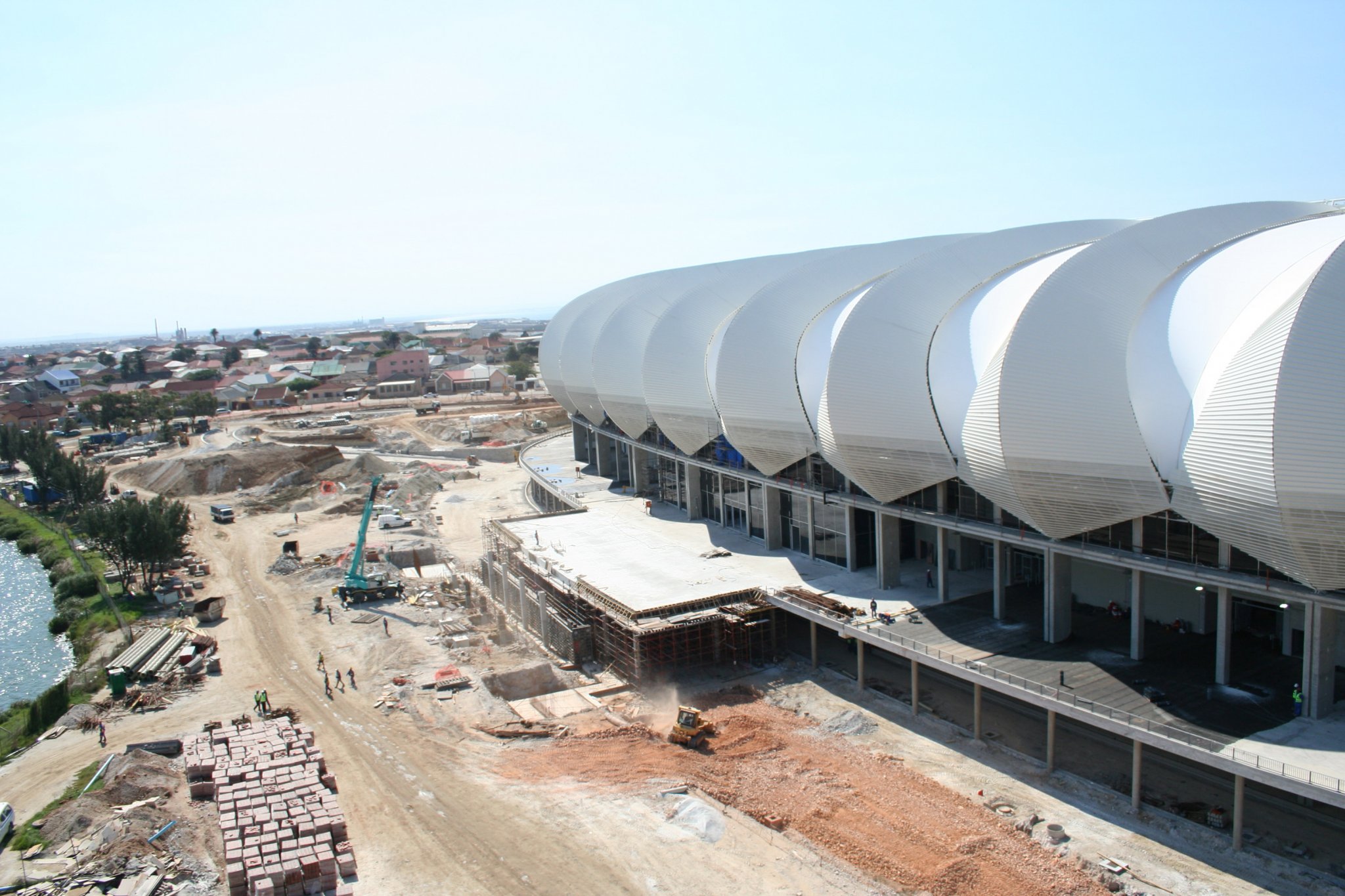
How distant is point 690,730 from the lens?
23031mm

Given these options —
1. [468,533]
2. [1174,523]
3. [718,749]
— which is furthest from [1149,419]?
[468,533]

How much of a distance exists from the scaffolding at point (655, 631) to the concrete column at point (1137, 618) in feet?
33.9

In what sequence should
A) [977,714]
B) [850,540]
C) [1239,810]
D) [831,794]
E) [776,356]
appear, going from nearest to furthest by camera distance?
1. [1239,810]
2. [831,794]
3. [977,714]
4. [850,540]
5. [776,356]

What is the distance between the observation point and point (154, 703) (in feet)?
92.1

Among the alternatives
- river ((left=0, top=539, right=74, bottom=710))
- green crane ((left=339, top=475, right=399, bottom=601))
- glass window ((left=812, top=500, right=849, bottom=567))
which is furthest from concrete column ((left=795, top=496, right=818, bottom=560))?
river ((left=0, top=539, right=74, bottom=710))

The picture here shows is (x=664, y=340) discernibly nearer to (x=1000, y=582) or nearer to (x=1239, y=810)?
(x=1000, y=582)

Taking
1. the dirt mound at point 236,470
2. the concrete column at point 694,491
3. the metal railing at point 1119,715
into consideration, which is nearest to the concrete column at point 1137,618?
the metal railing at point 1119,715

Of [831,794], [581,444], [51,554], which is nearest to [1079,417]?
→ [831,794]

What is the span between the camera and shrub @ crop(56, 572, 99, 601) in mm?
43906

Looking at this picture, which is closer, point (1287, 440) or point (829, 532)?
point (1287, 440)

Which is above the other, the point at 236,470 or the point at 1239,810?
the point at 236,470

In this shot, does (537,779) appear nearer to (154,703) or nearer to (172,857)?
(172,857)

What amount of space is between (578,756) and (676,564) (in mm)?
11343

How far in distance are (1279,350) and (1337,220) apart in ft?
21.8
